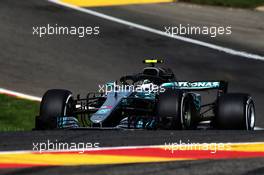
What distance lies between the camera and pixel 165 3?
25.2 metres

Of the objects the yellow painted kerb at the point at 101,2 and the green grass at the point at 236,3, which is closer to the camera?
the green grass at the point at 236,3

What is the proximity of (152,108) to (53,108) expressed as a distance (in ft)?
4.65

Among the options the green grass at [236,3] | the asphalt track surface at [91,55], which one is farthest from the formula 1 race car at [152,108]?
the green grass at [236,3]

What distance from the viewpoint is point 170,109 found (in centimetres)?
1304

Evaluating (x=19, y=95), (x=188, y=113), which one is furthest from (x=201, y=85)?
(x=19, y=95)

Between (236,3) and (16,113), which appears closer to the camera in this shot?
(16,113)

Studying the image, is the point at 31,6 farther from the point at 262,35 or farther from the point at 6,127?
the point at 6,127

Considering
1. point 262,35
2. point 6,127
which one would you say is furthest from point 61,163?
point 262,35

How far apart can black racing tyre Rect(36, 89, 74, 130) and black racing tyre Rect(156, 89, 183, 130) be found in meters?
1.52

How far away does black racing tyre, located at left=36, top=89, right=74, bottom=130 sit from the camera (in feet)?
44.6

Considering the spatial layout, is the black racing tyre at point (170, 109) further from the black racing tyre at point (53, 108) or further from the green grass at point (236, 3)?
the green grass at point (236, 3)

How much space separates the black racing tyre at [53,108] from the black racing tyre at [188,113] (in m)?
1.71

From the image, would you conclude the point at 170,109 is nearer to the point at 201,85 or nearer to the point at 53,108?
the point at 201,85

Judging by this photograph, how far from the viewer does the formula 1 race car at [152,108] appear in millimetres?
13062
